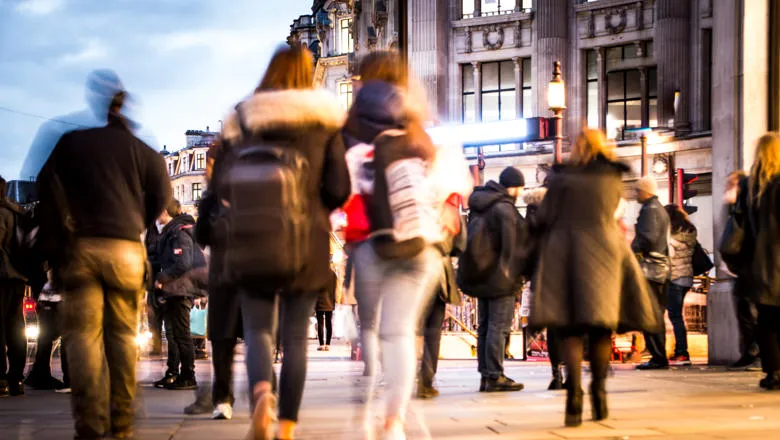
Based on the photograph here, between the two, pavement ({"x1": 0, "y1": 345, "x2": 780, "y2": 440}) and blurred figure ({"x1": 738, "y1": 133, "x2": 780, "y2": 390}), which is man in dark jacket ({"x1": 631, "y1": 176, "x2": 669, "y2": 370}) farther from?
blurred figure ({"x1": 738, "y1": 133, "x2": 780, "y2": 390})

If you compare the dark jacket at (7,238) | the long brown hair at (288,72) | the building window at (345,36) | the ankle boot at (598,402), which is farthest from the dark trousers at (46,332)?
the building window at (345,36)

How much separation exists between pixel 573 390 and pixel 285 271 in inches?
108

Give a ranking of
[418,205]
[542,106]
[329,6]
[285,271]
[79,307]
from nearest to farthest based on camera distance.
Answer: [285,271]
[418,205]
[79,307]
[542,106]
[329,6]

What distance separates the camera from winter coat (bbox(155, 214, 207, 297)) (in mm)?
10977

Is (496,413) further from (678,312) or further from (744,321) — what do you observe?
(678,312)

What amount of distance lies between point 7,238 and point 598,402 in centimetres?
555

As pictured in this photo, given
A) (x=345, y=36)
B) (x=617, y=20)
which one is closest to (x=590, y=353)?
(x=617, y=20)

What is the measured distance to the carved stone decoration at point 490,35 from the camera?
1706 inches

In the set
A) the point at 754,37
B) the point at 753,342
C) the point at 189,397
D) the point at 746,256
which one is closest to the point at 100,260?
the point at 189,397

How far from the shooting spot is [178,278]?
11.0 m

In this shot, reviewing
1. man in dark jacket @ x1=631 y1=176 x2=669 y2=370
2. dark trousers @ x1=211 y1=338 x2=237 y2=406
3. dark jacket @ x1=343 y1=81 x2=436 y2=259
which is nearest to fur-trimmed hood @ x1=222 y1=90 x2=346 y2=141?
dark jacket @ x1=343 y1=81 x2=436 y2=259

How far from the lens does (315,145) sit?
225 inches

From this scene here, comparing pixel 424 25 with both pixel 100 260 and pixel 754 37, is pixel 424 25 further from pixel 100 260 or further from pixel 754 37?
pixel 100 260

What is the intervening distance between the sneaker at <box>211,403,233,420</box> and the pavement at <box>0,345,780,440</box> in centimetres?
8
